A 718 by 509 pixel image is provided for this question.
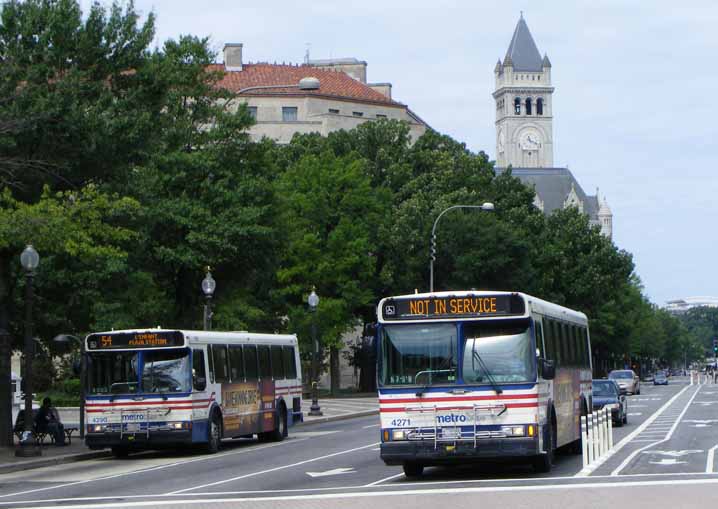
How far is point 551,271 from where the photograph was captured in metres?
83.7

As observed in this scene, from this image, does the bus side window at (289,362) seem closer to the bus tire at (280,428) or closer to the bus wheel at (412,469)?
the bus tire at (280,428)

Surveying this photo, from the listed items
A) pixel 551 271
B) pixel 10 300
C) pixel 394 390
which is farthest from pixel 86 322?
pixel 551 271

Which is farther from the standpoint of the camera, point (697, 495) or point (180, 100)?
point (180, 100)

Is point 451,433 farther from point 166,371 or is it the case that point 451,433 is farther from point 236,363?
point 236,363

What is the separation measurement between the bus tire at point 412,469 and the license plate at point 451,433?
4.35 feet

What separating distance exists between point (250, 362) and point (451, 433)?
560 inches

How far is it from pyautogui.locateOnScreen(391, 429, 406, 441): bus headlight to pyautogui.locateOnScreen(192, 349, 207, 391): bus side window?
9869 millimetres

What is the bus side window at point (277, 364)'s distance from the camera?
1395 inches

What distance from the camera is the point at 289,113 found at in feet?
376

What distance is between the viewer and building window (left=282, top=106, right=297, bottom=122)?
11444cm

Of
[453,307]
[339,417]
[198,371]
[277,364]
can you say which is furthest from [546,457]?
[339,417]

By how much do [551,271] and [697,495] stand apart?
221ft

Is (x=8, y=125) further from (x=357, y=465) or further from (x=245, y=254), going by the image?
(x=245, y=254)

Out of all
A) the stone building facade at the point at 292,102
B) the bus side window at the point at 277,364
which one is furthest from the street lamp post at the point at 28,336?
the stone building facade at the point at 292,102
